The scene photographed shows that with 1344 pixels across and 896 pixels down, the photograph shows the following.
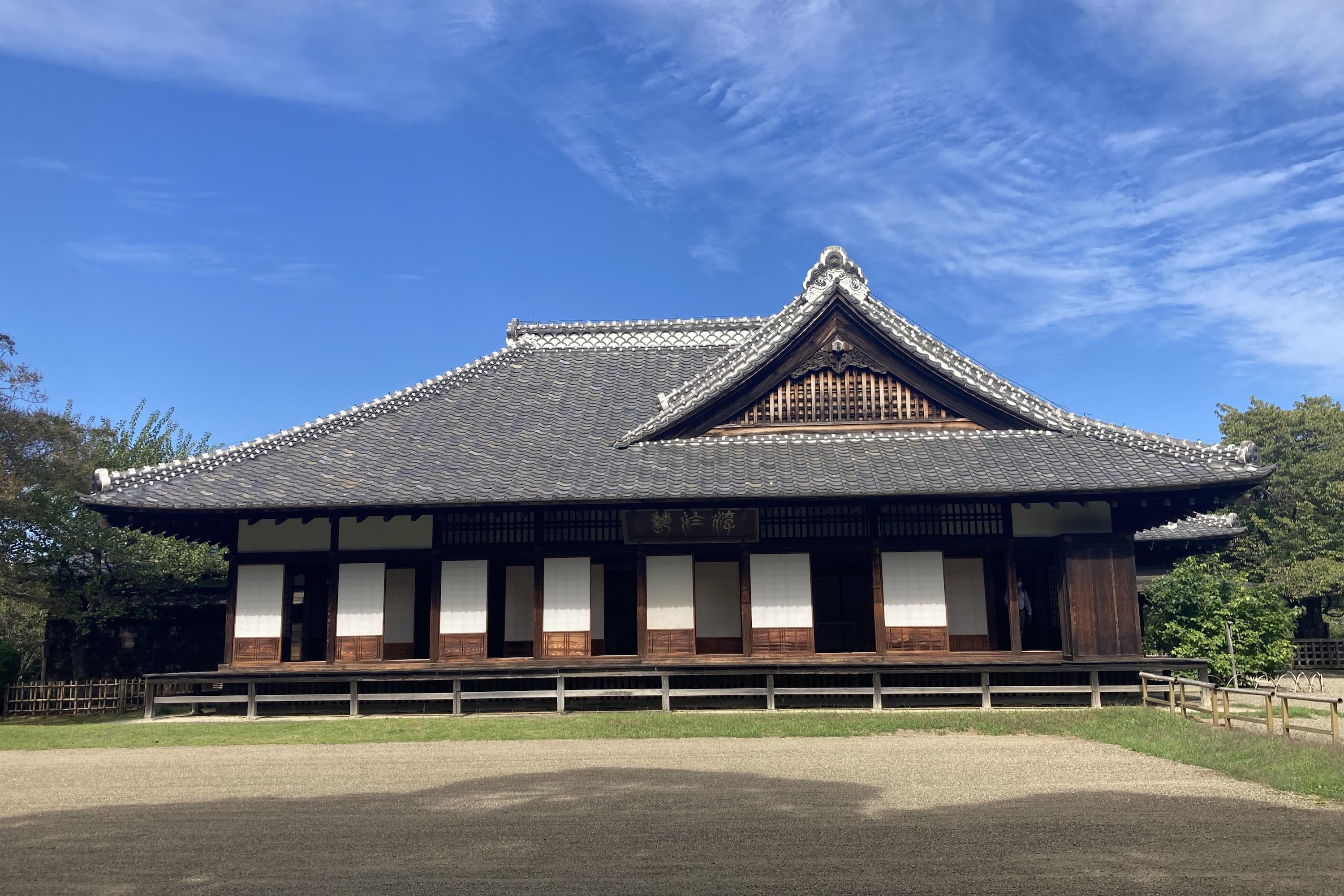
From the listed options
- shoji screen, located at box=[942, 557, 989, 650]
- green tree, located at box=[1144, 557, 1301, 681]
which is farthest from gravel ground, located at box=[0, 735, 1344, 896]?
green tree, located at box=[1144, 557, 1301, 681]

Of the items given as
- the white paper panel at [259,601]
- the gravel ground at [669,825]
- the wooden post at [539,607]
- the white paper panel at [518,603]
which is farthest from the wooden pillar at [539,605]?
the white paper panel at [259,601]

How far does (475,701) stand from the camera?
57.6 ft

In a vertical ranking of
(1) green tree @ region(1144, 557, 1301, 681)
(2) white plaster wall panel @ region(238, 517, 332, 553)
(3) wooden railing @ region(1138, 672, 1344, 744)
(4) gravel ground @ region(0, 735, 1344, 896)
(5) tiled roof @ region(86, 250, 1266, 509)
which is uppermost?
(5) tiled roof @ region(86, 250, 1266, 509)

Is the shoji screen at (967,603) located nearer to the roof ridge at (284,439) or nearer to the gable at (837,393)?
the gable at (837,393)

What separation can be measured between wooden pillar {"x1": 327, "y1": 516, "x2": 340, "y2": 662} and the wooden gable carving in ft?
23.5

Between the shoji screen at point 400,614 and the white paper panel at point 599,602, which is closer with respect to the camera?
the shoji screen at point 400,614

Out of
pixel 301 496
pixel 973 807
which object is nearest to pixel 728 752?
pixel 973 807

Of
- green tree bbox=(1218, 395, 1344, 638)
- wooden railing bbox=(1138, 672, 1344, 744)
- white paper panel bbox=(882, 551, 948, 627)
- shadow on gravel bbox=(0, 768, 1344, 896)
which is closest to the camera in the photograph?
shadow on gravel bbox=(0, 768, 1344, 896)

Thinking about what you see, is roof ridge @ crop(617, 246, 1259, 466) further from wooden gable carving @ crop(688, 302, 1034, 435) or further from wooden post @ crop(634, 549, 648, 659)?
wooden post @ crop(634, 549, 648, 659)

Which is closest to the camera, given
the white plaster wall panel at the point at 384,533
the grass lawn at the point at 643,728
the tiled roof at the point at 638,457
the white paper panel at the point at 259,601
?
the grass lawn at the point at 643,728

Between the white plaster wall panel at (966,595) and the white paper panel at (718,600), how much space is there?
4.31 m

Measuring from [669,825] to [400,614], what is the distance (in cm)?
1200

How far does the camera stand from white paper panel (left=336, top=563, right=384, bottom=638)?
17656 millimetres

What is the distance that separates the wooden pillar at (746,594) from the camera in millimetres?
17312
